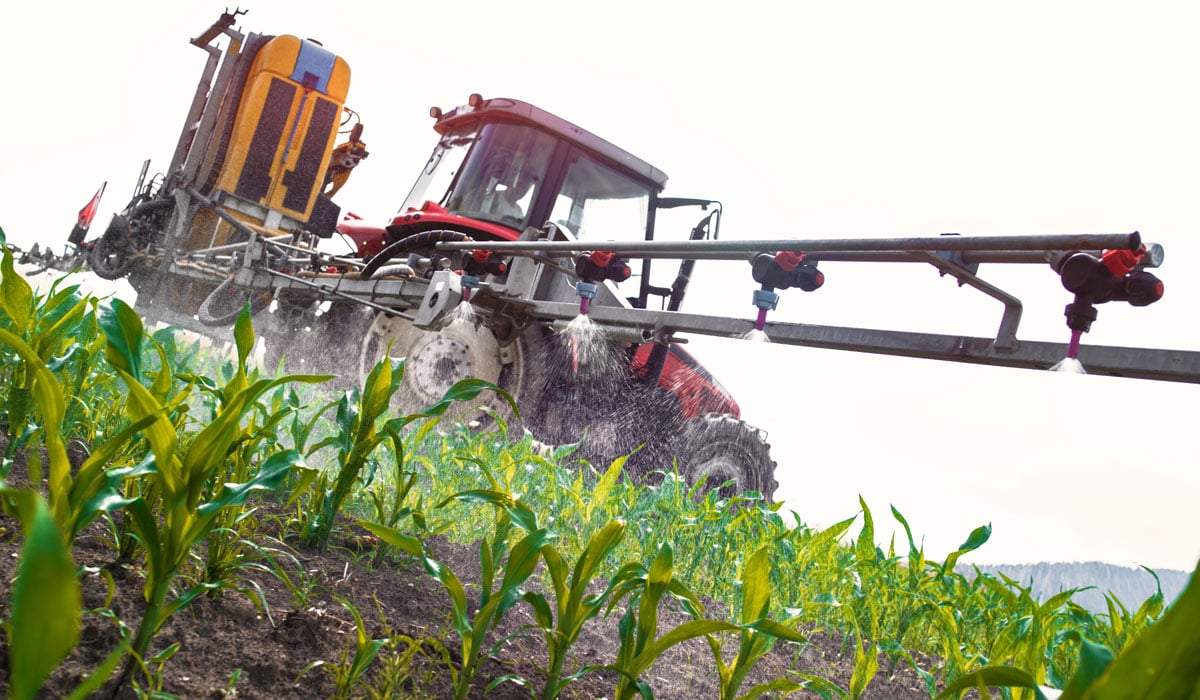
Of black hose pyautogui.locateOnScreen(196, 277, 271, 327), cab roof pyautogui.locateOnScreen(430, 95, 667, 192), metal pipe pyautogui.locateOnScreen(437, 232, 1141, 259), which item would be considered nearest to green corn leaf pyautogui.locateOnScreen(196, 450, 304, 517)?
metal pipe pyautogui.locateOnScreen(437, 232, 1141, 259)

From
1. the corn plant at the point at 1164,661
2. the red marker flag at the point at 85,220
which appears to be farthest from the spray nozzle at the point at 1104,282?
the red marker flag at the point at 85,220

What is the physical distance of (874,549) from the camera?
3031 mm

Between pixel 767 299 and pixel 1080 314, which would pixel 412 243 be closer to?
pixel 767 299

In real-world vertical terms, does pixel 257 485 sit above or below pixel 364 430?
below

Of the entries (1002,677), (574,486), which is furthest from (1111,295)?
(574,486)

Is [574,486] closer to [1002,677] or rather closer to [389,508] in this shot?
[389,508]

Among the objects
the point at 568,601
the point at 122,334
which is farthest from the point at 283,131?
the point at 568,601

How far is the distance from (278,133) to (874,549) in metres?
7.46

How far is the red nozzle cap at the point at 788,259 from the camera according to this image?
11.3 feet

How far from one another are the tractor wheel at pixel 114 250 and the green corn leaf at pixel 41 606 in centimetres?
1004

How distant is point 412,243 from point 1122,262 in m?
4.36

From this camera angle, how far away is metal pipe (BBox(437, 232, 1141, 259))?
2467 mm

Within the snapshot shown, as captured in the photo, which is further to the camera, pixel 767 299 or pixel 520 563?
pixel 767 299

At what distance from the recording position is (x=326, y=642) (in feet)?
5.03
